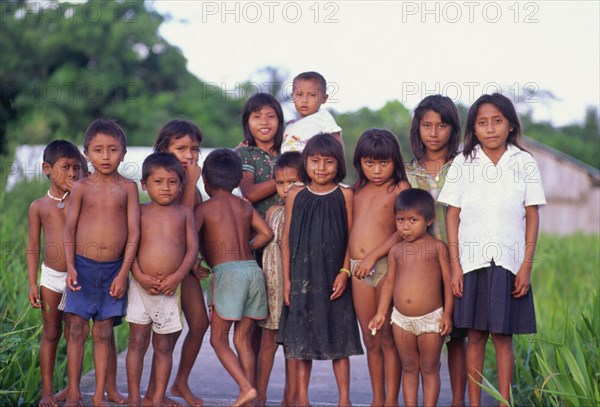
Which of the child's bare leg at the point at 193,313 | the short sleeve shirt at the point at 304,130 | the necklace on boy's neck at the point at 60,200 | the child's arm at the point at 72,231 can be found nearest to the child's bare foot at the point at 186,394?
the child's bare leg at the point at 193,313

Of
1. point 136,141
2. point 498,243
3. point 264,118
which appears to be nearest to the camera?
point 498,243

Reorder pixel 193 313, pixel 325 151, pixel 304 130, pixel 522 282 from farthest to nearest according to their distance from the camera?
pixel 304 130
pixel 193 313
pixel 325 151
pixel 522 282

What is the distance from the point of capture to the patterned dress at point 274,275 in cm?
502

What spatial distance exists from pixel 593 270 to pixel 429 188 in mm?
A: 4938

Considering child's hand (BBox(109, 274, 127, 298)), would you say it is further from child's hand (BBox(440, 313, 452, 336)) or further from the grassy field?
child's hand (BBox(440, 313, 452, 336))

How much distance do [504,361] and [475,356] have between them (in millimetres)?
157

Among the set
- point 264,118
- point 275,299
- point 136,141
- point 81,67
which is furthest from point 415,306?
point 81,67

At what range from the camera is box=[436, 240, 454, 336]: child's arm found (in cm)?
462

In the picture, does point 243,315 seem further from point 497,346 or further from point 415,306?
point 497,346

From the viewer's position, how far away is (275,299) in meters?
5.04

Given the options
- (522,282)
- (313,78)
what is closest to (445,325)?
(522,282)

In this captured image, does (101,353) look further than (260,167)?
No

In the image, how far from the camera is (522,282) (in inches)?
180

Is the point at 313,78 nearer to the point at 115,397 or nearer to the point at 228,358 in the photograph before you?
the point at 228,358
